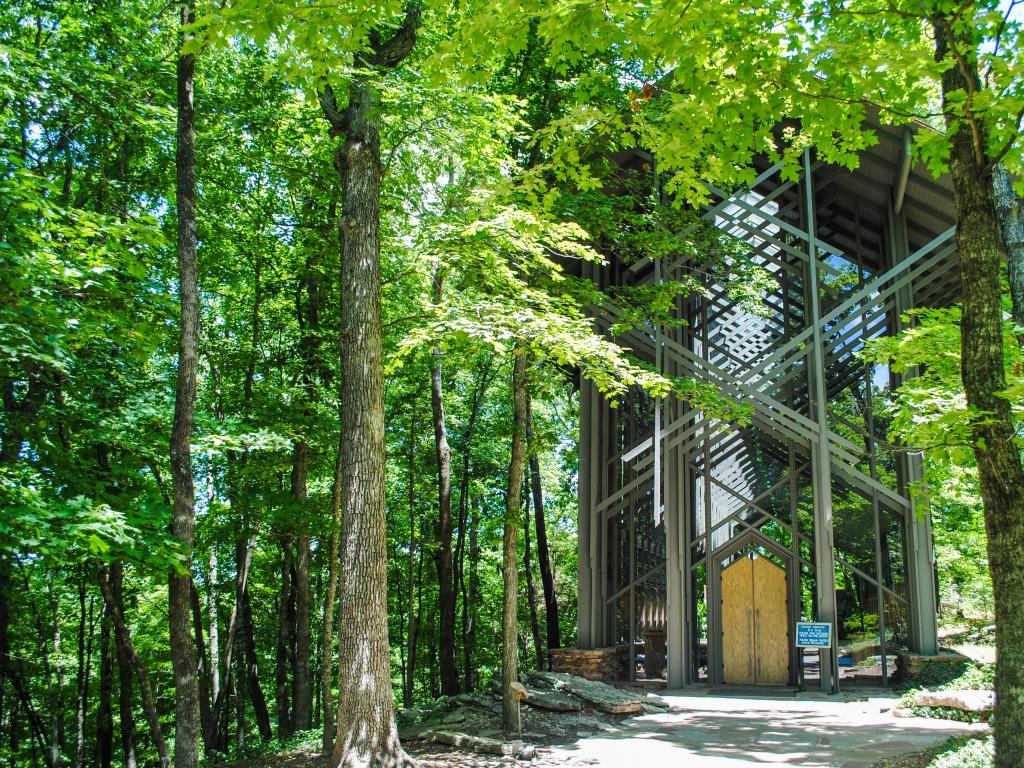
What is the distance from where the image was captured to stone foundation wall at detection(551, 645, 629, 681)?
14.0 metres

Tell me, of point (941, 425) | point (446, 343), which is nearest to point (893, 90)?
point (941, 425)

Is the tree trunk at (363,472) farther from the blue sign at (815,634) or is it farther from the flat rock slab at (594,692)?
the blue sign at (815,634)

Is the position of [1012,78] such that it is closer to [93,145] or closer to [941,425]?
[941,425]

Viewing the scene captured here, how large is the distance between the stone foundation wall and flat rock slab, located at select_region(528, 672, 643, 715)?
77cm

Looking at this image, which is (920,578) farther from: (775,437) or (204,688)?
(204,688)

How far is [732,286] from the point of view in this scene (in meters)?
13.7

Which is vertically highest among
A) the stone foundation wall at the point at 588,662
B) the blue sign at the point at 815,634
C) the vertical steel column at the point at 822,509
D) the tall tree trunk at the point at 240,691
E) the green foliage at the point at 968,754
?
the vertical steel column at the point at 822,509

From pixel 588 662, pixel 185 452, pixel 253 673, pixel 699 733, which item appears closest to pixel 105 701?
pixel 253 673

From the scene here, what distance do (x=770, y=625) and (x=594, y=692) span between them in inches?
170

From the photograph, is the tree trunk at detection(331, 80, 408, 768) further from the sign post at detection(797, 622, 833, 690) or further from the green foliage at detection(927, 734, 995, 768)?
the sign post at detection(797, 622, 833, 690)

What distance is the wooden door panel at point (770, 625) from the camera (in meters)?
14.3

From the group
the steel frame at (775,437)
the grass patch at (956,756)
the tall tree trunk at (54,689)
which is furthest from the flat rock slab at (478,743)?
the tall tree trunk at (54,689)

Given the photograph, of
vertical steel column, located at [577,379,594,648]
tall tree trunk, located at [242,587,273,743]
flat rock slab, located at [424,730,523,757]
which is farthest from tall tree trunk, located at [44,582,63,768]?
flat rock slab, located at [424,730,523,757]

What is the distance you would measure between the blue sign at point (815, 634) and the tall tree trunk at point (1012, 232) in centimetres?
→ 635
